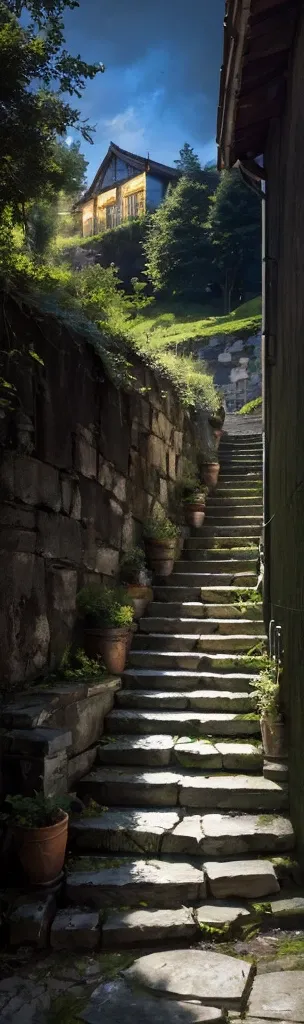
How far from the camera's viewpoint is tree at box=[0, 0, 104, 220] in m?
3.78

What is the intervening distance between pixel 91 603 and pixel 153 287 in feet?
70.3

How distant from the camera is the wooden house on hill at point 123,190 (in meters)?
27.0

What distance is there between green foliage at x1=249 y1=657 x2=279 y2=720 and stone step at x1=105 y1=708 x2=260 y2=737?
15 centimetres

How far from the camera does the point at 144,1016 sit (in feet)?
7.76

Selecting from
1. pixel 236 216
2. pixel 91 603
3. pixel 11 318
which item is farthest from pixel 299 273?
pixel 236 216

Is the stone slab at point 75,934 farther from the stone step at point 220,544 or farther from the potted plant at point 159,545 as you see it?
the stone step at point 220,544

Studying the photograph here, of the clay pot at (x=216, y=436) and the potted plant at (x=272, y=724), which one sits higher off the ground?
the clay pot at (x=216, y=436)

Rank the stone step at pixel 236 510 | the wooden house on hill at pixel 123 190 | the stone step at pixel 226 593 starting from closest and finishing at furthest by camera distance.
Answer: the stone step at pixel 226 593 → the stone step at pixel 236 510 → the wooden house on hill at pixel 123 190

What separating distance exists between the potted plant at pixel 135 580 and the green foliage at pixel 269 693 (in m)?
1.78

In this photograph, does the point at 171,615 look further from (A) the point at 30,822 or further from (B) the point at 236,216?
(B) the point at 236,216

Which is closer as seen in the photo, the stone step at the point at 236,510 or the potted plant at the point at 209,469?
the stone step at the point at 236,510

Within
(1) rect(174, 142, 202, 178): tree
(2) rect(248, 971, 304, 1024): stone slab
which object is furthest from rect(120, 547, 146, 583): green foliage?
(1) rect(174, 142, 202, 178): tree

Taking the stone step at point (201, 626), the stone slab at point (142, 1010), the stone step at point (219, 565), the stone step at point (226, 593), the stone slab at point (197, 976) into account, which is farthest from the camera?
the stone step at point (219, 565)

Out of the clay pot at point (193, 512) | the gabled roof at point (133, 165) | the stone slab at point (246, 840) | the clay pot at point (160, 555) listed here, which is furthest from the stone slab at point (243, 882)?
the gabled roof at point (133, 165)
